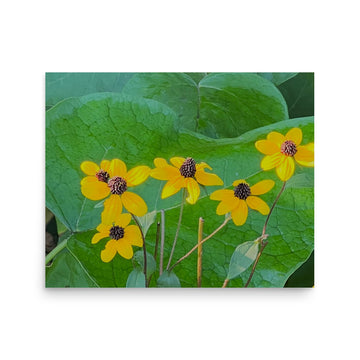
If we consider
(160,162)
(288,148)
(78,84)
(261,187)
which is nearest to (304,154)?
(288,148)

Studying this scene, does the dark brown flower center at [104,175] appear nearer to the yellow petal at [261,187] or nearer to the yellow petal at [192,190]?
the yellow petal at [192,190]

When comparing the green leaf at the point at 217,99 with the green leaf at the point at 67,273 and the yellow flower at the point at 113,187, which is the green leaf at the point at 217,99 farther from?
the green leaf at the point at 67,273

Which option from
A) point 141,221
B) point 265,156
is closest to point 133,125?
point 141,221

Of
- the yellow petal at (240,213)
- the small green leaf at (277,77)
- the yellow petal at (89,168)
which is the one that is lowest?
the yellow petal at (240,213)

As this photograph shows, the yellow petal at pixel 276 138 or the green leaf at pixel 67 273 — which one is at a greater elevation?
the yellow petal at pixel 276 138

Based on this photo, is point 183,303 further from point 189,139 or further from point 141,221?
point 189,139

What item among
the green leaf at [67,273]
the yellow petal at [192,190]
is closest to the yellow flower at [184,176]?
the yellow petal at [192,190]
